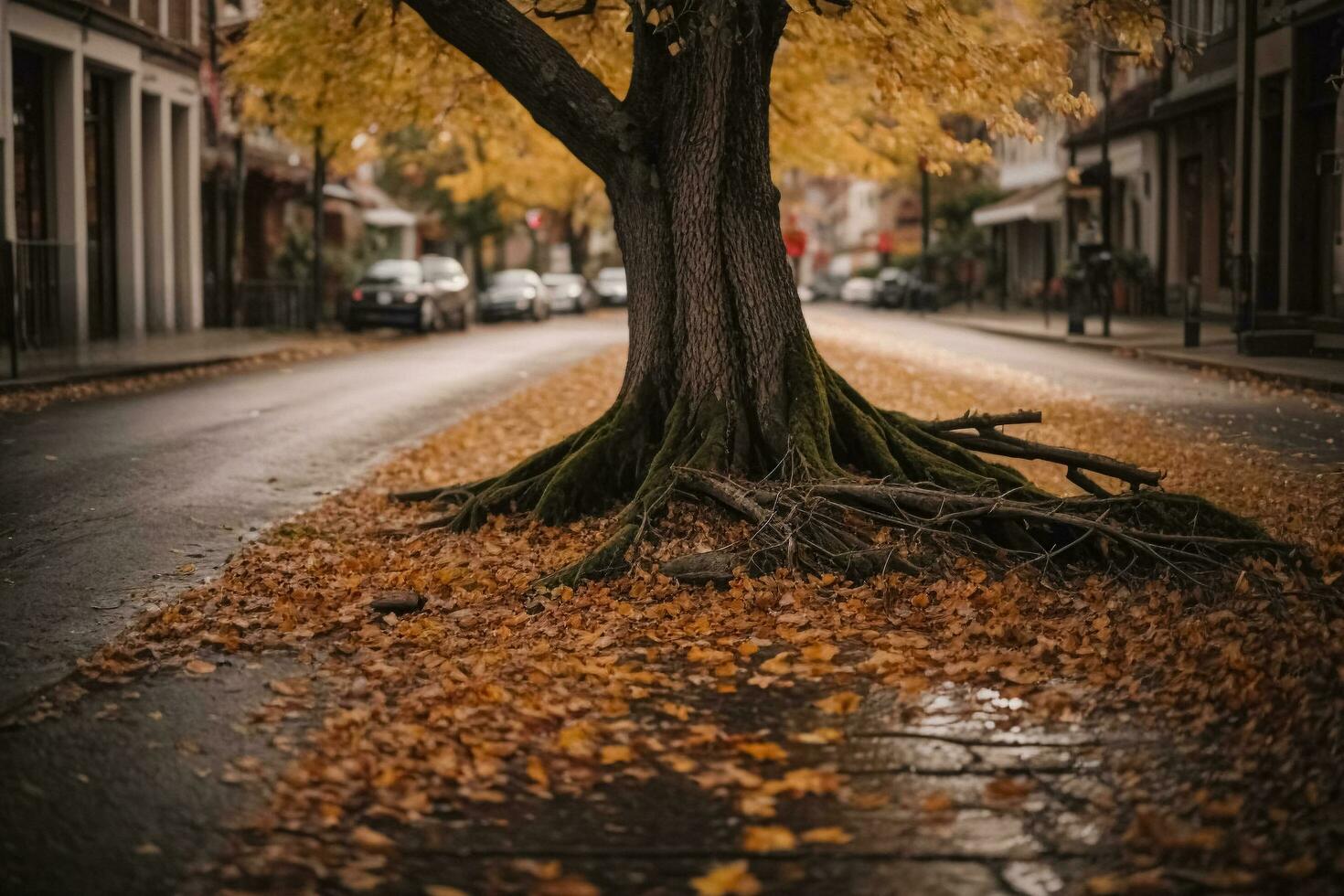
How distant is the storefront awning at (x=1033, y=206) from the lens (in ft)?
148

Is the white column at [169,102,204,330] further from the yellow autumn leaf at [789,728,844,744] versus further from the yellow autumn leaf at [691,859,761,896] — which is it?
the yellow autumn leaf at [691,859,761,896]

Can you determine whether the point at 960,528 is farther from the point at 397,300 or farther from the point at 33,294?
the point at 397,300

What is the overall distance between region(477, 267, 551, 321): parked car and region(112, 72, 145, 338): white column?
1605 centimetres

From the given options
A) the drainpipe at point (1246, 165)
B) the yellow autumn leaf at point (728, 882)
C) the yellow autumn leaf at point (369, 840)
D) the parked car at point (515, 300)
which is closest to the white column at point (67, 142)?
the drainpipe at point (1246, 165)

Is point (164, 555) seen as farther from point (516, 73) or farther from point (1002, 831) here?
point (1002, 831)

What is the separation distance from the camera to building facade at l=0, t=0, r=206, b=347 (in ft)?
73.7

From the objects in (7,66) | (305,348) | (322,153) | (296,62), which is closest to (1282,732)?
(296,62)

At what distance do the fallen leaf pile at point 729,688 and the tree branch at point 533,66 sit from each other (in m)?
2.41

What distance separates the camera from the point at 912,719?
18.4ft

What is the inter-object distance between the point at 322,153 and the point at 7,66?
336 inches

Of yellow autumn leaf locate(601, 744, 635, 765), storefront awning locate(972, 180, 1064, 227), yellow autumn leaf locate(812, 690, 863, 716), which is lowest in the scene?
yellow autumn leaf locate(601, 744, 635, 765)

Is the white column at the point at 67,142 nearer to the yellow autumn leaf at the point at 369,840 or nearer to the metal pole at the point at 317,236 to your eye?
the metal pole at the point at 317,236

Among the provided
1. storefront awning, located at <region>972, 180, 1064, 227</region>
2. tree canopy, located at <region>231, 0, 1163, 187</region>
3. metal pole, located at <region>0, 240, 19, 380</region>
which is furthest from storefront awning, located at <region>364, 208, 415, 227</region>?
metal pole, located at <region>0, 240, 19, 380</region>

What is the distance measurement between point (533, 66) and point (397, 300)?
2608 cm
